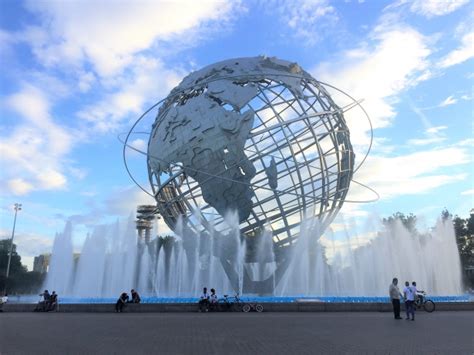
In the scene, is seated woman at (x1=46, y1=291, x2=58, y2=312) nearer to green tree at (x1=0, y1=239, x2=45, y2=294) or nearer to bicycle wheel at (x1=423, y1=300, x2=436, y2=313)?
bicycle wheel at (x1=423, y1=300, x2=436, y2=313)

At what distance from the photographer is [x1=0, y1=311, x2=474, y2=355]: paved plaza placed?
16.2 ft

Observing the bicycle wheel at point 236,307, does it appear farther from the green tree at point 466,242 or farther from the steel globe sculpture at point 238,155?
the green tree at point 466,242

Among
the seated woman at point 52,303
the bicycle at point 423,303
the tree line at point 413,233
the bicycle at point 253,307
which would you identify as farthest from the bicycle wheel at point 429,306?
the tree line at point 413,233

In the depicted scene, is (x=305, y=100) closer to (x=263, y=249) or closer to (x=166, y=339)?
(x=263, y=249)

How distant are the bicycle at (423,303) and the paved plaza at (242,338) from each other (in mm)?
3112

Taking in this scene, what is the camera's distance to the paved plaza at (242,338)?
494 centimetres

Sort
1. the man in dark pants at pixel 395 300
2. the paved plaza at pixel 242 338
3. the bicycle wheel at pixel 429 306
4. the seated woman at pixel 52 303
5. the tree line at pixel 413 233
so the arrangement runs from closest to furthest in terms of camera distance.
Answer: the paved plaza at pixel 242 338 → the man in dark pants at pixel 395 300 → the bicycle wheel at pixel 429 306 → the seated woman at pixel 52 303 → the tree line at pixel 413 233

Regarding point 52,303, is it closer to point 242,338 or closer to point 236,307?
point 236,307

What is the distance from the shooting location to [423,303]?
1136cm

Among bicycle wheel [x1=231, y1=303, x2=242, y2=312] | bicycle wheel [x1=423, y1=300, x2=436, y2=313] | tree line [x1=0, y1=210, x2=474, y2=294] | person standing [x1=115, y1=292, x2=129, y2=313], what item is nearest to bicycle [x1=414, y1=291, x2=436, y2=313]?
bicycle wheel [x1=423, y1=300, x2=436, y2=313]

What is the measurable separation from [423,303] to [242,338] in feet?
24.2

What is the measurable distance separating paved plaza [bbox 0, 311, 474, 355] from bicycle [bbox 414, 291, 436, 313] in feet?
10.2

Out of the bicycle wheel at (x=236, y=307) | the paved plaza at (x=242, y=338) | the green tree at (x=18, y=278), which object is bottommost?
the paved plaza at (x=242, y=338)

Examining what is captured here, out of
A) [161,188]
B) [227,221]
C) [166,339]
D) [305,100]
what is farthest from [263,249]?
[166,339]
